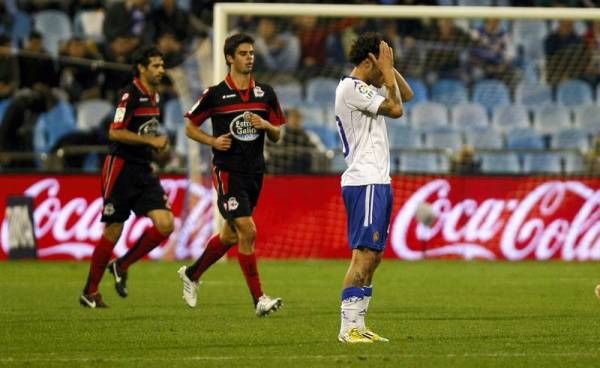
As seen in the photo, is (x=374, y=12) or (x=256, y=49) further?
(x=256, y=49)

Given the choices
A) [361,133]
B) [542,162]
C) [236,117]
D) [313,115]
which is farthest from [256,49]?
[361,133]

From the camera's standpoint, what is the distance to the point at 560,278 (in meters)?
16.3

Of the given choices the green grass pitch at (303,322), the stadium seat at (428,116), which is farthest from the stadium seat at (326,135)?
the green grass pitch at (303,322)

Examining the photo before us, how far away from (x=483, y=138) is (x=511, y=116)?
64 cm

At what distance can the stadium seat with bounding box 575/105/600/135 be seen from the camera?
2217cm

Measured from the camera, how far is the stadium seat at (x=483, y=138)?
72.7 feet

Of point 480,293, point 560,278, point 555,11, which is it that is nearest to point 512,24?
point 555,11

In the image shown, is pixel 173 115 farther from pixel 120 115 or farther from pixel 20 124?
pixel 120 115

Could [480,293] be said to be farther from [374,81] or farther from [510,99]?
[510,99]

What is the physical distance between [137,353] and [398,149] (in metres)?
12.5

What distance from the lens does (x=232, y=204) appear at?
11.7 metres

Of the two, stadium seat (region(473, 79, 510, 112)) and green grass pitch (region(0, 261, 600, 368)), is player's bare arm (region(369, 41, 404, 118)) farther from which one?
stadium seat (region(473, 79, 510, 112))

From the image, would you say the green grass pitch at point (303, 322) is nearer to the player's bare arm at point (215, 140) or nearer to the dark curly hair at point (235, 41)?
the player's bare arm at point (215, 140)

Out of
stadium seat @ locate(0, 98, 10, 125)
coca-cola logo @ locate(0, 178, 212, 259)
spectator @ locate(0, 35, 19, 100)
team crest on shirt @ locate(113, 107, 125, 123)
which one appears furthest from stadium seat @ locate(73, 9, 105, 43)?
team crest on shirt @ locate(113, 107, 125, 123)
